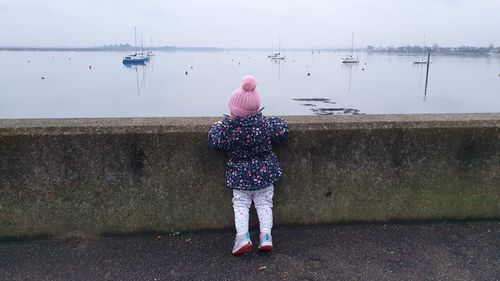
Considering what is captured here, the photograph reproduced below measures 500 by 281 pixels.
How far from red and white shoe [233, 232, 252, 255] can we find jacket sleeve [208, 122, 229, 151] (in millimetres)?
727

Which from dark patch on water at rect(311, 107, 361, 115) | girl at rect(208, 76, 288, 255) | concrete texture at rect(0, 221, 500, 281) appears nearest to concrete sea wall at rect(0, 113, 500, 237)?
concrete texture at rect(0, 221, 500, 281)

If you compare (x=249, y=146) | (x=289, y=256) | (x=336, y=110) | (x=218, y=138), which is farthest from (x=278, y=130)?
(x=336, y=110)

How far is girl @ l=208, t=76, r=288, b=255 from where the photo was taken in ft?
11.4

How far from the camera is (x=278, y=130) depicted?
3615 millimetres

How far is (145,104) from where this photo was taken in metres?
44.6

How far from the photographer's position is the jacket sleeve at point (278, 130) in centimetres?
361

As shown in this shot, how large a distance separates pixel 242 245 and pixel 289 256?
0.38m

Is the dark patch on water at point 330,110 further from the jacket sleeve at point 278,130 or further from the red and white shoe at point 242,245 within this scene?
the red and white shoe at point 242,245

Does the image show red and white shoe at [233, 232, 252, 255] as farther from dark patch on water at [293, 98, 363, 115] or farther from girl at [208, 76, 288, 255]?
dark patch on water at [293, 98, 363, 115]

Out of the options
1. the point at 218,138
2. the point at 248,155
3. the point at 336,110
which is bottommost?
the point at 336,110

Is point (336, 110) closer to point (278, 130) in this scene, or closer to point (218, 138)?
point (278, 130)

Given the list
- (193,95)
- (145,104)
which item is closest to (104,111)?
(145,104)

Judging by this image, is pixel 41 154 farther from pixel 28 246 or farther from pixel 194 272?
pixel 194 272

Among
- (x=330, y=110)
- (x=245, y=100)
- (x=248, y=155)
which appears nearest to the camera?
(x=245, y=100)
